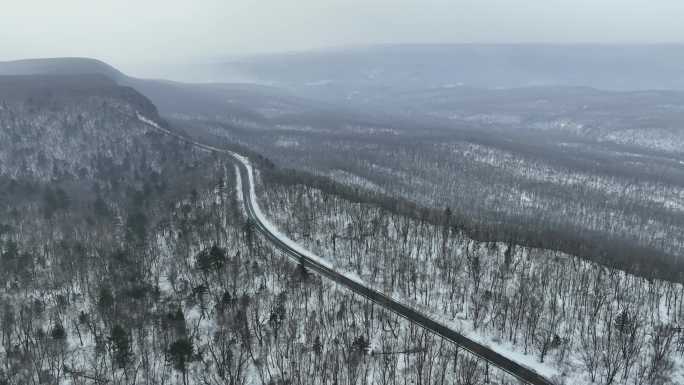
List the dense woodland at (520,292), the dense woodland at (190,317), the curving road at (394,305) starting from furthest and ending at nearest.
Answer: the dense woodland at (520,292), the dense woodland at (190,317), the curving road at (394,305)

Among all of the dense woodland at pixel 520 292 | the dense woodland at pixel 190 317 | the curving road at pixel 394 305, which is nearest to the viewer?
the curving road at pixel 394 305

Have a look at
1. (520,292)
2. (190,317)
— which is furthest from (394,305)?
(190,317)

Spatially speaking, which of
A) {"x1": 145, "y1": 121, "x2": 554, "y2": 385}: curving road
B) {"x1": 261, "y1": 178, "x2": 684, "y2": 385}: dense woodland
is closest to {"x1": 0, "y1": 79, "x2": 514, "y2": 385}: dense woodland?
{"x1": 145, "y1": 121, "x2": 554, "y2": 385}: curving road

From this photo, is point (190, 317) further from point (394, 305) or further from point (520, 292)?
point (520, 292)

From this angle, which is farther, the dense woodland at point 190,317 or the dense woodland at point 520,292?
the dense woodland at point 520,292

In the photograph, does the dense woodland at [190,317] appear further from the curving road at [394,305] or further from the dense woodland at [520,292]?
the dense woodland at [520,292]

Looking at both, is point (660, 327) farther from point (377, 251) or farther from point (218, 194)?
point (218, 194)

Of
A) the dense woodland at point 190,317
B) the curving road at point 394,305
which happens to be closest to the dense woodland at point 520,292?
the curving road at point 394,305

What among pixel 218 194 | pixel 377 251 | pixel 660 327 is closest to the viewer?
pixel 660 327

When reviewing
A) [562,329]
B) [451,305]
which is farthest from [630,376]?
[451,305]
